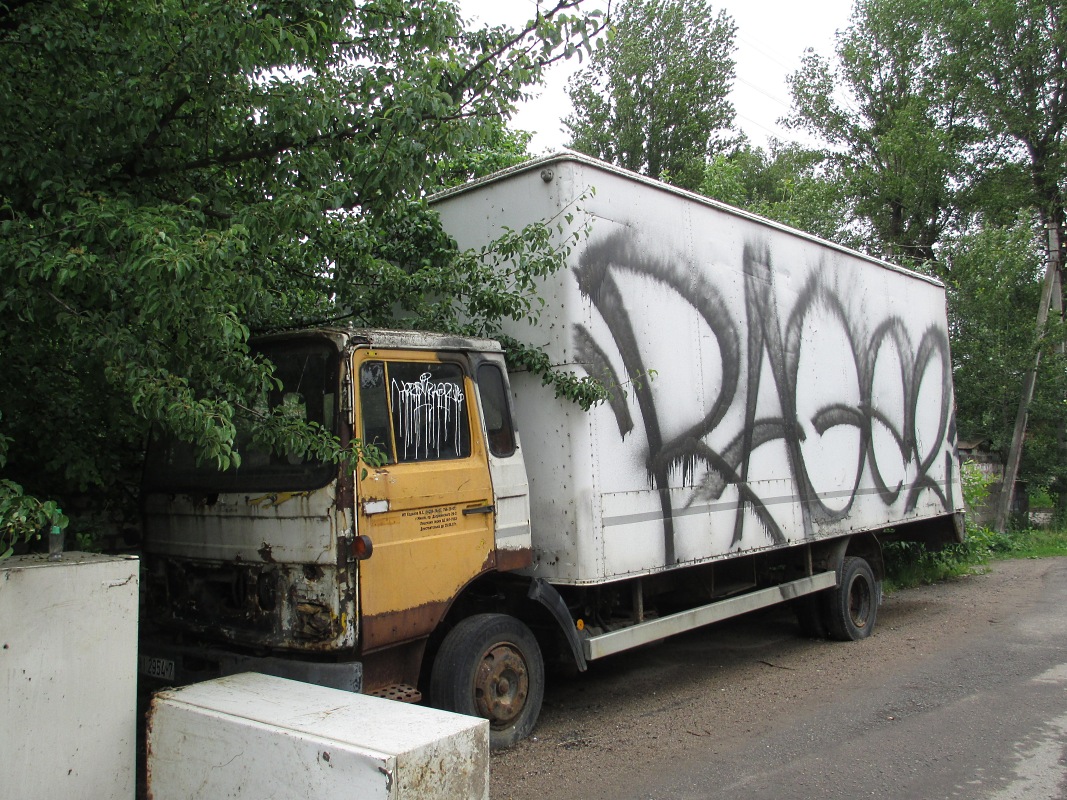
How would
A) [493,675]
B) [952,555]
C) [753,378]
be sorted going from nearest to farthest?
[493,675], [753,378], [952,555]

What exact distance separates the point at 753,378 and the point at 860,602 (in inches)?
122

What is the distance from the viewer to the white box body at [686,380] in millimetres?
5328

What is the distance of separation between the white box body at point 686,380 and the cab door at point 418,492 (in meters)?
0.62

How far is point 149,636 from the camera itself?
496 centimetres

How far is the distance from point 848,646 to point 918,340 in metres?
3.53

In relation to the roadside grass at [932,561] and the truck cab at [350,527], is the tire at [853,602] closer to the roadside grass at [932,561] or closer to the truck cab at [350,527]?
the roadside grass at [932,561]

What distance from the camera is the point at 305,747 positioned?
3018 millimetres

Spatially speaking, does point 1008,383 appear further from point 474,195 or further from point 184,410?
point 184,410

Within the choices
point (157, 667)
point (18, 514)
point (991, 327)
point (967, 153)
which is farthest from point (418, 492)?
point (967, 153)

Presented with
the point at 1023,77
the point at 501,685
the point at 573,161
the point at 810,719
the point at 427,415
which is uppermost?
the point at 1023,77

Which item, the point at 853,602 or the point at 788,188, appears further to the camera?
the point at 788,188

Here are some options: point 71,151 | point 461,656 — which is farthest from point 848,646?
point 71,151

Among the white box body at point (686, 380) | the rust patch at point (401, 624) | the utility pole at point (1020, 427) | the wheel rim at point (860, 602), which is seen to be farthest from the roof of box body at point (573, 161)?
the utility pole at point (1020, 427)

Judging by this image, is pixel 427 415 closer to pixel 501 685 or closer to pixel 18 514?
pixel 501 685
